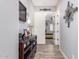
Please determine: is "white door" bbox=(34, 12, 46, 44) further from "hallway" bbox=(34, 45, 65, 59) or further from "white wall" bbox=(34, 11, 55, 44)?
"hallway" bbox=(34, 45, 65, 59)

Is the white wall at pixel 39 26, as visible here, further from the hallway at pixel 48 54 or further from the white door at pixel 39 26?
the hallway at pixel 48 54

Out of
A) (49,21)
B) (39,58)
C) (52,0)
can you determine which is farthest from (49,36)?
(39,58)

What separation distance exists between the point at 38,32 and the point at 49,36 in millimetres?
4204

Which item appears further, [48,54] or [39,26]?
[39,26]

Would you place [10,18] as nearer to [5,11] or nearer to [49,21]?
[5,11]

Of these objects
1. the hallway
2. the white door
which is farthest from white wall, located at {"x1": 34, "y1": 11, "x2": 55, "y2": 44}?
the hallway

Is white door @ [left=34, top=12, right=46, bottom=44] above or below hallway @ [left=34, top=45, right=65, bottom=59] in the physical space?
above

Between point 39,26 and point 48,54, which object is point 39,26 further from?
point 48,54

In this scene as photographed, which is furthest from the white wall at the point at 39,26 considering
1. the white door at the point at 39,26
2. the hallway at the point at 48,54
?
the hallway at the point at 48,54

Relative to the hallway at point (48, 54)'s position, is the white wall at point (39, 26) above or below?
above

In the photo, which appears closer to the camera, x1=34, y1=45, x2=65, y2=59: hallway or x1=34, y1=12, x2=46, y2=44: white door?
x1=34, y1=45, x2=65, y2=59: hallway

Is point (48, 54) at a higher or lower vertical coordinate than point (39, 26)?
lower

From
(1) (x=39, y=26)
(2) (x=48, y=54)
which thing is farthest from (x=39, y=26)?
(2) (x=48, y=54)

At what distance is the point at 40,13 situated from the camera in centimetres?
984
